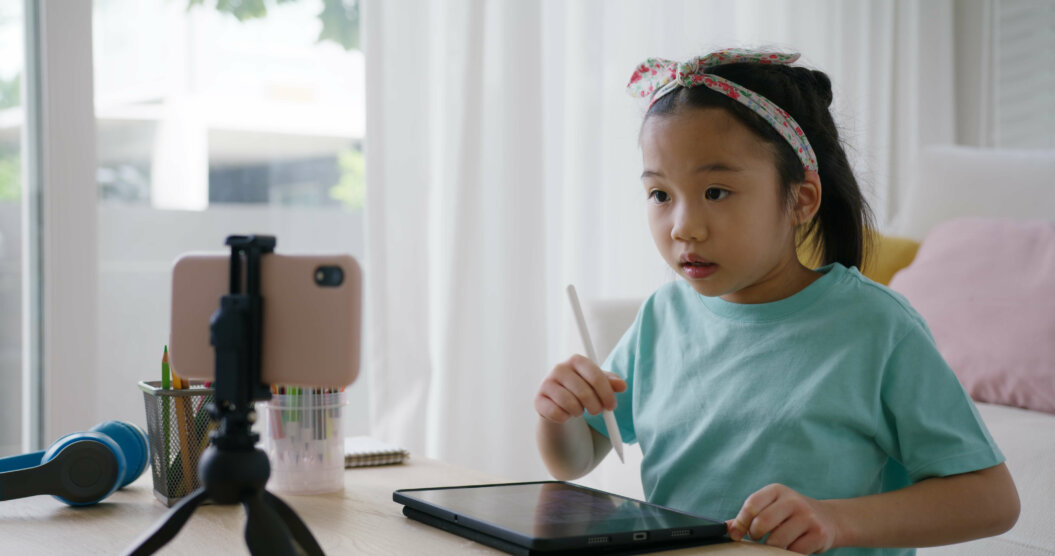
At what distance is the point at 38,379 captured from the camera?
179 cm

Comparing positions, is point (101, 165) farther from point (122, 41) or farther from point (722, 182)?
point (722, 182)

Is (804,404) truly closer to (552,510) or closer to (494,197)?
(552,510)

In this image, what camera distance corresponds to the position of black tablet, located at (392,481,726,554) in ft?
2.24

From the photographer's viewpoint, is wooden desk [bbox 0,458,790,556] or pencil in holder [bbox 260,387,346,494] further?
pencil in holder [bbox 260,387,346,494]

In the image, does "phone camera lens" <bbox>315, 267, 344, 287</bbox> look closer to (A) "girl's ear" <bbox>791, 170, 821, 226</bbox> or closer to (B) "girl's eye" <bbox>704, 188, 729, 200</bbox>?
(B) "girl's eye" <bbox>704, 188, 729, 200</bbox>

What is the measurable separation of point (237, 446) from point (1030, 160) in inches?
85.7

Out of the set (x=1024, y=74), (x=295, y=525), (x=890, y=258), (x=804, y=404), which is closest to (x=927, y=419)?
(x=804, y=404)

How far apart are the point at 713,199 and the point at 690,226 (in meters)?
0.04

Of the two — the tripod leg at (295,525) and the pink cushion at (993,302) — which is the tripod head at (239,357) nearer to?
the tripod leg at (295,525)

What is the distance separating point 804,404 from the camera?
94 cm

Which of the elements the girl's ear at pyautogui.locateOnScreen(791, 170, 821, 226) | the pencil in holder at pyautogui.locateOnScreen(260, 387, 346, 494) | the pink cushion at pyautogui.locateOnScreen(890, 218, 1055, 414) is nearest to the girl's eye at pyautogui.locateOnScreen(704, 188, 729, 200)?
the girl's ear at pyautogui.locateOnScreen(791, 170, 821, 226)

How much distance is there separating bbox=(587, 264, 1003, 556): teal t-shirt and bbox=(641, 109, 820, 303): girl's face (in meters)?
0.08

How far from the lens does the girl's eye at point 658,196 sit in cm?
100

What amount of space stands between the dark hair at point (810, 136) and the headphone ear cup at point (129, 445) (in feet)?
2.06
